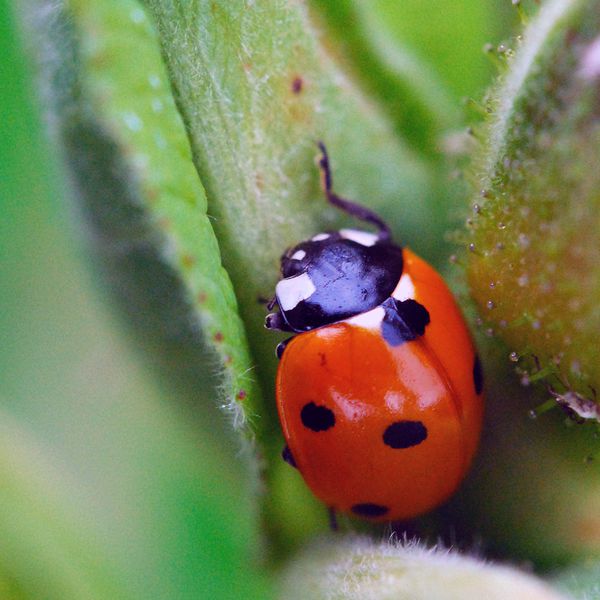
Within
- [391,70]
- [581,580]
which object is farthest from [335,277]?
[581,580]

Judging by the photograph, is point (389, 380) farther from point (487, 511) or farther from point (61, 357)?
point (61, 357)

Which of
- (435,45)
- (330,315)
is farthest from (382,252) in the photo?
(435,45)

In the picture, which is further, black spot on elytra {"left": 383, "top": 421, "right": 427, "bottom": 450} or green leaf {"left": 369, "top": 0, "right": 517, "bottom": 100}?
green leaf {"left": 369, "top": 0, "right": 517, "bottom": 100}

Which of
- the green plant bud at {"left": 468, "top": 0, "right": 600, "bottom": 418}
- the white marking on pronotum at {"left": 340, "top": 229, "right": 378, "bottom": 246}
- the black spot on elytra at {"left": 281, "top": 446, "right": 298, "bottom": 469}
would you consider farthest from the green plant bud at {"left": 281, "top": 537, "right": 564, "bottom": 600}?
the white marking on pronotum at {"left": 340, "top": 229, "right": 378, "bottom": 246}

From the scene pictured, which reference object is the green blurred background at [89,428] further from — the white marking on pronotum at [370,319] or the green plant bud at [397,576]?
the white marking on pronotum at [370,319]

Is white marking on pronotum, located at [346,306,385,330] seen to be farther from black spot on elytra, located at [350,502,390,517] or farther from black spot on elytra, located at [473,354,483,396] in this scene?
black spot on elytra, located at [350,502,390,517]
